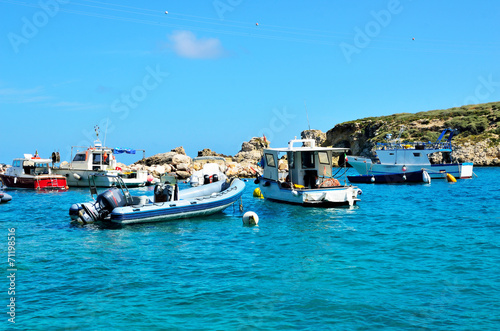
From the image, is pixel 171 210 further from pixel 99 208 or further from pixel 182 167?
pixel 182 167

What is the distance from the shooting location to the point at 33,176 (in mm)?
38125

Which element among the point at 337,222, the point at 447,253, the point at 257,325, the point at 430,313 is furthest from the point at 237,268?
the point at 337,222

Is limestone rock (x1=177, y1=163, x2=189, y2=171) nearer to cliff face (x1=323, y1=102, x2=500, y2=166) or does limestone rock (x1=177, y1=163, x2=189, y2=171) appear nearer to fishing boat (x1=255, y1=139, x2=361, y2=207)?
fishing boat (x1=255, y1=139, x2=361, y2=207)

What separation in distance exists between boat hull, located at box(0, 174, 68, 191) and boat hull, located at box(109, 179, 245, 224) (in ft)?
68.8

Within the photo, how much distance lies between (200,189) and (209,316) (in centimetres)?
1554

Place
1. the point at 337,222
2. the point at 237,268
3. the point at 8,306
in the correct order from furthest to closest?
the point at 337,222 < the point at 237,268 < the point at 8,306

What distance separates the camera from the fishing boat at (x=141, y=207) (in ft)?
60.8

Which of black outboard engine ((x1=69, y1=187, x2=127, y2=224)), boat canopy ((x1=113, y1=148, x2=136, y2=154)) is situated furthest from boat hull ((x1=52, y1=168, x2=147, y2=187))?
black outboard engine ((x1=69, y1=187, x2=127, y2=224))

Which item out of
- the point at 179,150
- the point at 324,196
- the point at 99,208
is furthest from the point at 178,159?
the point at 99,208

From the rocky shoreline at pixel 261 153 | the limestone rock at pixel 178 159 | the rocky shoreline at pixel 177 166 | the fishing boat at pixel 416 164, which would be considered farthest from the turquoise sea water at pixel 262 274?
the limestone rock at pixel 178 159

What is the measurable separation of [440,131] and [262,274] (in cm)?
8000

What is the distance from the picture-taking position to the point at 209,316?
8.95 metres

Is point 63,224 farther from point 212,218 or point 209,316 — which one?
point 209,316

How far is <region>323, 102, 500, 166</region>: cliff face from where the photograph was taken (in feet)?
237
